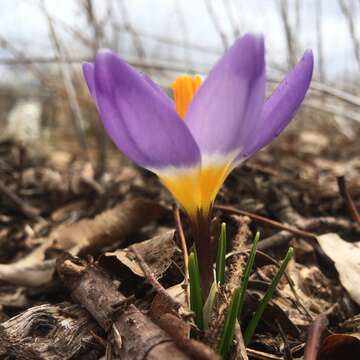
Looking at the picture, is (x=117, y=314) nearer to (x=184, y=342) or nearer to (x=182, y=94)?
(x=184, y=342)

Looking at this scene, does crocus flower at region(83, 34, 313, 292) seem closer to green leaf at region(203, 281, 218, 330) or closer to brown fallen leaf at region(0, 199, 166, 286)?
green leaf at region(203, 281, 218, 330)

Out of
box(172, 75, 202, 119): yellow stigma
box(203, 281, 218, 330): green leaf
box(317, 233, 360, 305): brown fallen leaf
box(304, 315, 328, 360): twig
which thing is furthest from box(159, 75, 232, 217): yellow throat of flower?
box(317, 233, 360, 305): brown fallen leaf

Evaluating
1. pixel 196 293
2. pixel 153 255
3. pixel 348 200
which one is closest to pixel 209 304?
pixel 196 293

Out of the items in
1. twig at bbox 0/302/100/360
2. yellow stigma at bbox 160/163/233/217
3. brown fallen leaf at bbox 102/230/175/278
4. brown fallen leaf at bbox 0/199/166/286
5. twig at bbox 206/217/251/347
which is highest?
yellow stigma at bbox 160/163/233/217

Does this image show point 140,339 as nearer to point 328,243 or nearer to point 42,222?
point 328,243

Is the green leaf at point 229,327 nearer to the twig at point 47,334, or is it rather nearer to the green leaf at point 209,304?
the green leaf at point 209,304

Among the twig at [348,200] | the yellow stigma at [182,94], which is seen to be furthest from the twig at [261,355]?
the twig at [348,200]
